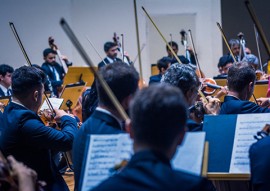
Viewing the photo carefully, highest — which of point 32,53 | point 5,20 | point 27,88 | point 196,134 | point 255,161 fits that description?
point 5,20

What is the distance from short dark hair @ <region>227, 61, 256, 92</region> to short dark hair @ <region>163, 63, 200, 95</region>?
0.53 metres

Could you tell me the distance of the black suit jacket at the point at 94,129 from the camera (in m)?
2.22

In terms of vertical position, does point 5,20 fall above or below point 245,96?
above

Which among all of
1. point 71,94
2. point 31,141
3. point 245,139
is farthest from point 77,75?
point 245,139

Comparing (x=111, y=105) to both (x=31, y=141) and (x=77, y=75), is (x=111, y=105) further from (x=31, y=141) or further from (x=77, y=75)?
(x=77, y=75)

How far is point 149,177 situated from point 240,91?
2.08m

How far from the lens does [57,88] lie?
7.69 metres

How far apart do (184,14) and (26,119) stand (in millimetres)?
8401

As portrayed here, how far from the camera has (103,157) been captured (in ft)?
6.56

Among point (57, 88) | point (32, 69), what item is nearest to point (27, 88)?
point (32, 69)

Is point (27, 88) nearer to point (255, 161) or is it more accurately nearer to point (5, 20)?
point (255, 161)

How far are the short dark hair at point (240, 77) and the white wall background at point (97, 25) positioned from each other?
24.3 ft

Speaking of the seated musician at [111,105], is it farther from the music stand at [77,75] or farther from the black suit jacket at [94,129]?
the music stand at [77,75]

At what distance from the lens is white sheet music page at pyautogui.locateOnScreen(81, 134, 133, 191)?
1984 mm
